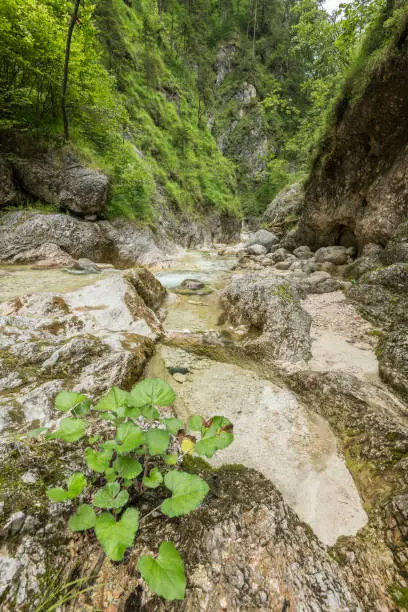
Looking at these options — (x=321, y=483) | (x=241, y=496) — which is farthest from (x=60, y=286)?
(x=321, y=483)

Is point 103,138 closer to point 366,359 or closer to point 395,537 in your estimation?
point 366,359

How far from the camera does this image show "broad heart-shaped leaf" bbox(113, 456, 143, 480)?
1333 millimetres

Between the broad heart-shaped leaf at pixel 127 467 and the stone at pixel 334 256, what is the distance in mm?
10452

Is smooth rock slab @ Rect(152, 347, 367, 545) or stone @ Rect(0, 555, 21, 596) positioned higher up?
stone @ Rect(0, 555, 21, 596)

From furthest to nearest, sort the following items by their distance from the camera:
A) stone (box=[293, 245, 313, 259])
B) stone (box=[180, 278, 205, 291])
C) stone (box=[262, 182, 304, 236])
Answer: stone (box=[262, 182, 304, 236]) < stone (box=[293, 245, 313, 259]) < stone (box=[180, 278, 205, 291])

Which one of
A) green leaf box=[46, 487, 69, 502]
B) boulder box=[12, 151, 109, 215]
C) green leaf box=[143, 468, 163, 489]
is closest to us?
green leaf box=[46, 487, 69, 502]

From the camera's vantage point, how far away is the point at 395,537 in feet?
5.11

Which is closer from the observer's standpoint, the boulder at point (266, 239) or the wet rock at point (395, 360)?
the wet rock at point (395, 360)

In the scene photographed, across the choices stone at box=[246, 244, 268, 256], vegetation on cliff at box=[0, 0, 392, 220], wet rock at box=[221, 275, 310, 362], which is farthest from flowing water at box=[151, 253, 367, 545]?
stone at box=[246, 244, 268, 256]

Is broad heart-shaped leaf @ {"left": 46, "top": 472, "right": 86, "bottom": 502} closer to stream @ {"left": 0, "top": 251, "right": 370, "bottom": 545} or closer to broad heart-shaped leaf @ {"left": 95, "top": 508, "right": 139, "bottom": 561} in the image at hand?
broad heart-shaped leaf @ {"left": 95, "top": 508, "right": 139, "bottom": 561}

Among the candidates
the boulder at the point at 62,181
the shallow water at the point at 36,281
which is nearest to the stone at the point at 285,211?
the boulder at the point at 62,181

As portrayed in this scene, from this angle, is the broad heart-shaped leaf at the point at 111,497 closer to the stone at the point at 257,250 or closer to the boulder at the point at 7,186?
the boulder at the point at 7,186

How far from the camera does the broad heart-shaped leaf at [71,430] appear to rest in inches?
53.4

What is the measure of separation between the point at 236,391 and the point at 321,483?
53.3 inches
